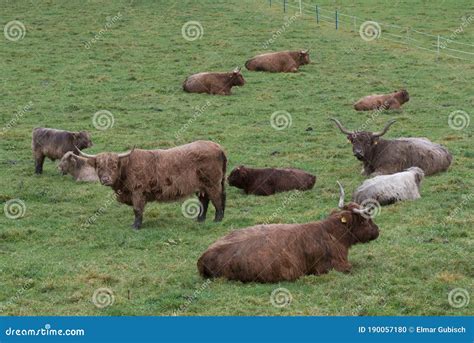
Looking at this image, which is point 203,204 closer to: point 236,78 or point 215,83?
point 215,83

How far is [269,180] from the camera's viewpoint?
17891mm

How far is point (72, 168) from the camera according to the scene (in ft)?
63.7

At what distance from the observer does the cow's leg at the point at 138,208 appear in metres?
15.4

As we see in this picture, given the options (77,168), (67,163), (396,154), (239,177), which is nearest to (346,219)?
(239,177)

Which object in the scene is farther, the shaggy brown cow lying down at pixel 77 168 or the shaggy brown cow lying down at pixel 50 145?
the shaggy brown cow lying down at pixel 50 145

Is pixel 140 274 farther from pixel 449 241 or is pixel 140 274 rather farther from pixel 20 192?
pixel 20 192

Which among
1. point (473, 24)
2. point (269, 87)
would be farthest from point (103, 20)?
point (473, 24)

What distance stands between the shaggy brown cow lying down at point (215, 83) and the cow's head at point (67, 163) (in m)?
10.8

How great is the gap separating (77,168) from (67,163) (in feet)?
1.33

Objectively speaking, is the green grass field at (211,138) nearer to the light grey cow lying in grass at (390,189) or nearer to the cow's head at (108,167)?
the light grey cow lying in grass at (390,189)

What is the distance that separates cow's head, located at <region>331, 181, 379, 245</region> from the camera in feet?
41.1

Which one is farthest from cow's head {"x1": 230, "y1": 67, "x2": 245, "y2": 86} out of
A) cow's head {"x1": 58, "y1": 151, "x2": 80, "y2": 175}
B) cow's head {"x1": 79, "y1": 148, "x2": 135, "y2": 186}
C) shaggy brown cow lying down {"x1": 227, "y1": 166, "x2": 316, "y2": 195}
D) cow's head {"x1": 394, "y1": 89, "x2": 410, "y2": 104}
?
cow's head {"x1": 79, "y1": 148, "x2": 135, "y2": 186}

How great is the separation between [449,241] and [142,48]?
2661 cm

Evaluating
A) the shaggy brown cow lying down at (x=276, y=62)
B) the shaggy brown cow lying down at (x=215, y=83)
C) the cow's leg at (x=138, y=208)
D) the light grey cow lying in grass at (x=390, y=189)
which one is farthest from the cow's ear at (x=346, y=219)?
the shaggy brown cow lying down at (x=276, y=62)
